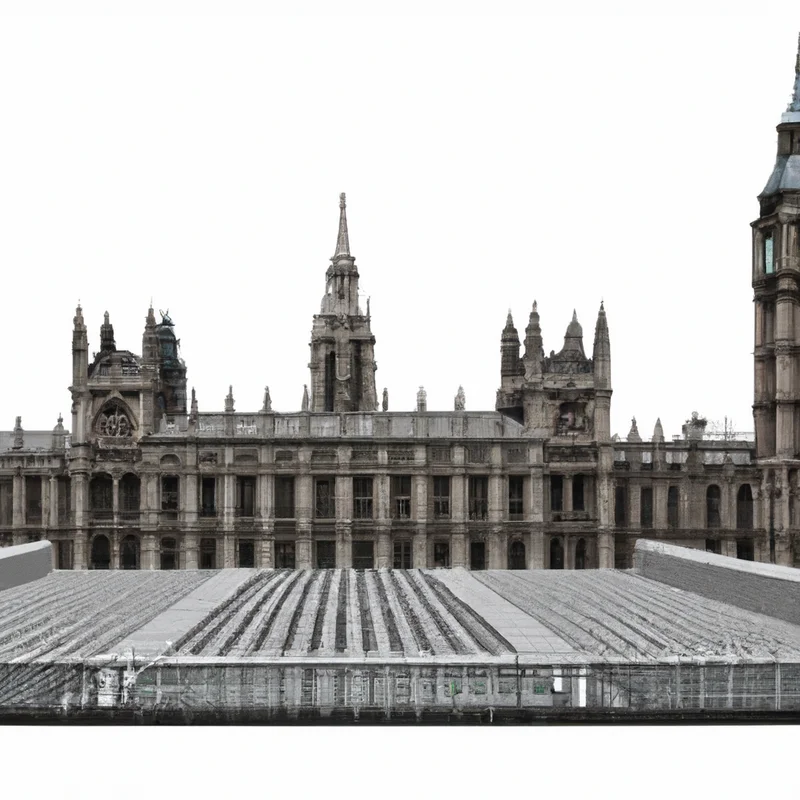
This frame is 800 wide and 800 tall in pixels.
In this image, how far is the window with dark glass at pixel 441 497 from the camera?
2640 inches

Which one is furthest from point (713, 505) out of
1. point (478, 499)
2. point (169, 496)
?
point (169, 496)

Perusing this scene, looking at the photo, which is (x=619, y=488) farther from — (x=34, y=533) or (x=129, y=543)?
(x=34, y=533)

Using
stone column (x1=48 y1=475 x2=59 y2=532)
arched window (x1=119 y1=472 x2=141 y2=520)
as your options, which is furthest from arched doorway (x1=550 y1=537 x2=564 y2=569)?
stone column (x1=48 y1=475 x2=59 y2=532)

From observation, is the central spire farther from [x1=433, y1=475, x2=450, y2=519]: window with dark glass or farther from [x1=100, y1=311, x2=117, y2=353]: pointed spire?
[x1=433, y1=475, x2=450, y2=519]: window with dark glass

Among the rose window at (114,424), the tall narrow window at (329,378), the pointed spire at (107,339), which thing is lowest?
the rose window at (114,424)

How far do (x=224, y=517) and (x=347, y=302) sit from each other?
20795 mm

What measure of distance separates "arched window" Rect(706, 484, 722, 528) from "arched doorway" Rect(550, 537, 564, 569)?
9.47 m

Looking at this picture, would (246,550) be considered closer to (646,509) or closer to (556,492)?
(556,492)

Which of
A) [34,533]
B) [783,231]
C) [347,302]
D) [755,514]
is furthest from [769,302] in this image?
[34,533]

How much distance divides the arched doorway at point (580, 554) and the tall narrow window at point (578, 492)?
2.00 m

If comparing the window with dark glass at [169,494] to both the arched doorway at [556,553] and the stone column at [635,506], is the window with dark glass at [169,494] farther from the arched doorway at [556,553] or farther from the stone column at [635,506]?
the stone column at [635,506]

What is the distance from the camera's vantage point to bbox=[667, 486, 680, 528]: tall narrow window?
69.6 meters

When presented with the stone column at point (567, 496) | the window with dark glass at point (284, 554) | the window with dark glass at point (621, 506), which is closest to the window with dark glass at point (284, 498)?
the window with dark glass at point (284, 554)

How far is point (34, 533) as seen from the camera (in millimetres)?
Answer: 68750
